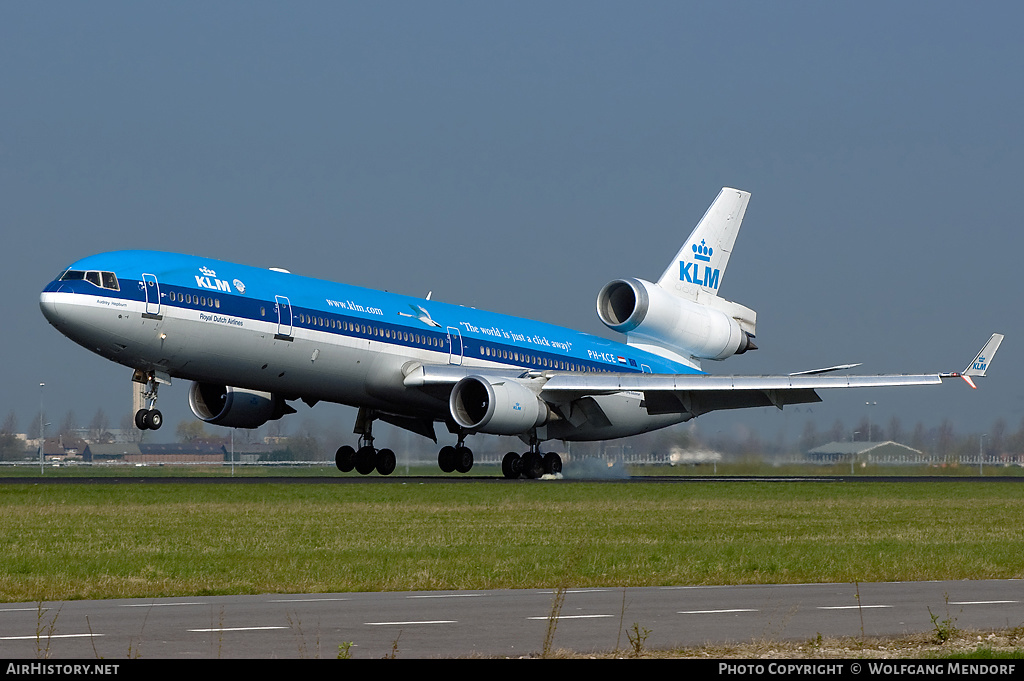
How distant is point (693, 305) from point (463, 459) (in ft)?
43.3

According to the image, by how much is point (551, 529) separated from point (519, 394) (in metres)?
16.6

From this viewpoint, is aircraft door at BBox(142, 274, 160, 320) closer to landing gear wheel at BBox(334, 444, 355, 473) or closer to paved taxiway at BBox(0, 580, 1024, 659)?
landing gear wheel at BBox(334, 444, 355, 473)

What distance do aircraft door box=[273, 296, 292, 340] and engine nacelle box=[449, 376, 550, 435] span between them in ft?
19.5

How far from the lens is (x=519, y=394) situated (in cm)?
4259

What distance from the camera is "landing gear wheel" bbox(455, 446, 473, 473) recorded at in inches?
1845

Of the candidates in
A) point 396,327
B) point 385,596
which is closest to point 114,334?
point 396,327

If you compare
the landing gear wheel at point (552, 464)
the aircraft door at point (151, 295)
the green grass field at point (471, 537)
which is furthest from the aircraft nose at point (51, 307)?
the landing gear wheel at point (552, 464)

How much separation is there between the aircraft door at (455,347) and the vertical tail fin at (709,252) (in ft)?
41.6

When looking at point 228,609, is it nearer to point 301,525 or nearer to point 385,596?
point 385,596

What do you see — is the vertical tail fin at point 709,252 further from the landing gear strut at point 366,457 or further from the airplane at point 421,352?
the landing gear strut at point 366,457

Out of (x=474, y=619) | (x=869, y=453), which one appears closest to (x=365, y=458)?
(x=869, y=453)

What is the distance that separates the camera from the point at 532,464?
4684cm

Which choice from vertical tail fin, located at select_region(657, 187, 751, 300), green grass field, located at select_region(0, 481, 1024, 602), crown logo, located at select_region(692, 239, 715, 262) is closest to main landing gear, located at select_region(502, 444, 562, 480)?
green grass field, located at select_region(0, 481, 1024, 602)

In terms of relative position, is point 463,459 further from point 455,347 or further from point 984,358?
point 984,358
